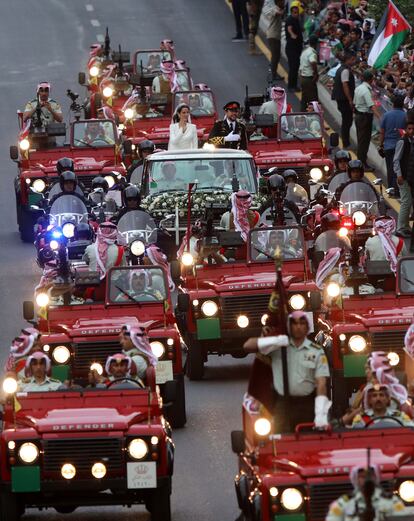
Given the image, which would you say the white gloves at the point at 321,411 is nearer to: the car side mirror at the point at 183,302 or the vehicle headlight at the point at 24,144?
the car side mirror at the point at 183,302

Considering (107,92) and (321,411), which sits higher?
(321,411)

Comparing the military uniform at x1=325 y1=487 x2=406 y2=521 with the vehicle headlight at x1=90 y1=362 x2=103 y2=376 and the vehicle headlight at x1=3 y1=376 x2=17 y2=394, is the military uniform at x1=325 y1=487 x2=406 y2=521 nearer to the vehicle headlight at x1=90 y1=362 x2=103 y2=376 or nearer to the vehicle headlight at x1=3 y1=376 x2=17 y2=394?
the vehicle headlight at x1=3 y1=376 x2=17 y2=394

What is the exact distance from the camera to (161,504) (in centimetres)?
1900

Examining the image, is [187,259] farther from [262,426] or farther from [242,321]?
[262,426]

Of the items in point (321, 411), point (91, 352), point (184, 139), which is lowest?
point (184, 139)

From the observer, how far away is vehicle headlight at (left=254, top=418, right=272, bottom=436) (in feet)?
58.3

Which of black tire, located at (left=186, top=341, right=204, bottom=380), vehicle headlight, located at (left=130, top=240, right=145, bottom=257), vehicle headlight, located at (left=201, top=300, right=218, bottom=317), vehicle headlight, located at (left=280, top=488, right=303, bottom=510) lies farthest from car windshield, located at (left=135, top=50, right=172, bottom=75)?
vehicle headlight, located at (left=280, top=488, right=303, bottom=510)

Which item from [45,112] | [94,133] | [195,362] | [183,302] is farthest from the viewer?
[45,112]

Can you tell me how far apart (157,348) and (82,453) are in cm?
414

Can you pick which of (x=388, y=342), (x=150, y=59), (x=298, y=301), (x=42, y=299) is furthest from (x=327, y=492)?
(x=150, y=59)

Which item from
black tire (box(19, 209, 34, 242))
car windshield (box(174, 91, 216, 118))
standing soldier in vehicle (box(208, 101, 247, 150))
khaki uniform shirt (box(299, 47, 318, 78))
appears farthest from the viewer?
khaki uniform shirt (box(299, 47, 318, 78))

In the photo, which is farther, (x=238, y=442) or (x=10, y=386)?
(x=10, y=386)

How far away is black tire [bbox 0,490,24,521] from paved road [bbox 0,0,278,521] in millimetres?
3411

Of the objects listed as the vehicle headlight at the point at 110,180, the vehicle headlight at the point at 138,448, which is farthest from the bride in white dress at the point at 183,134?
the vehicle headlight at the point at 138,448
